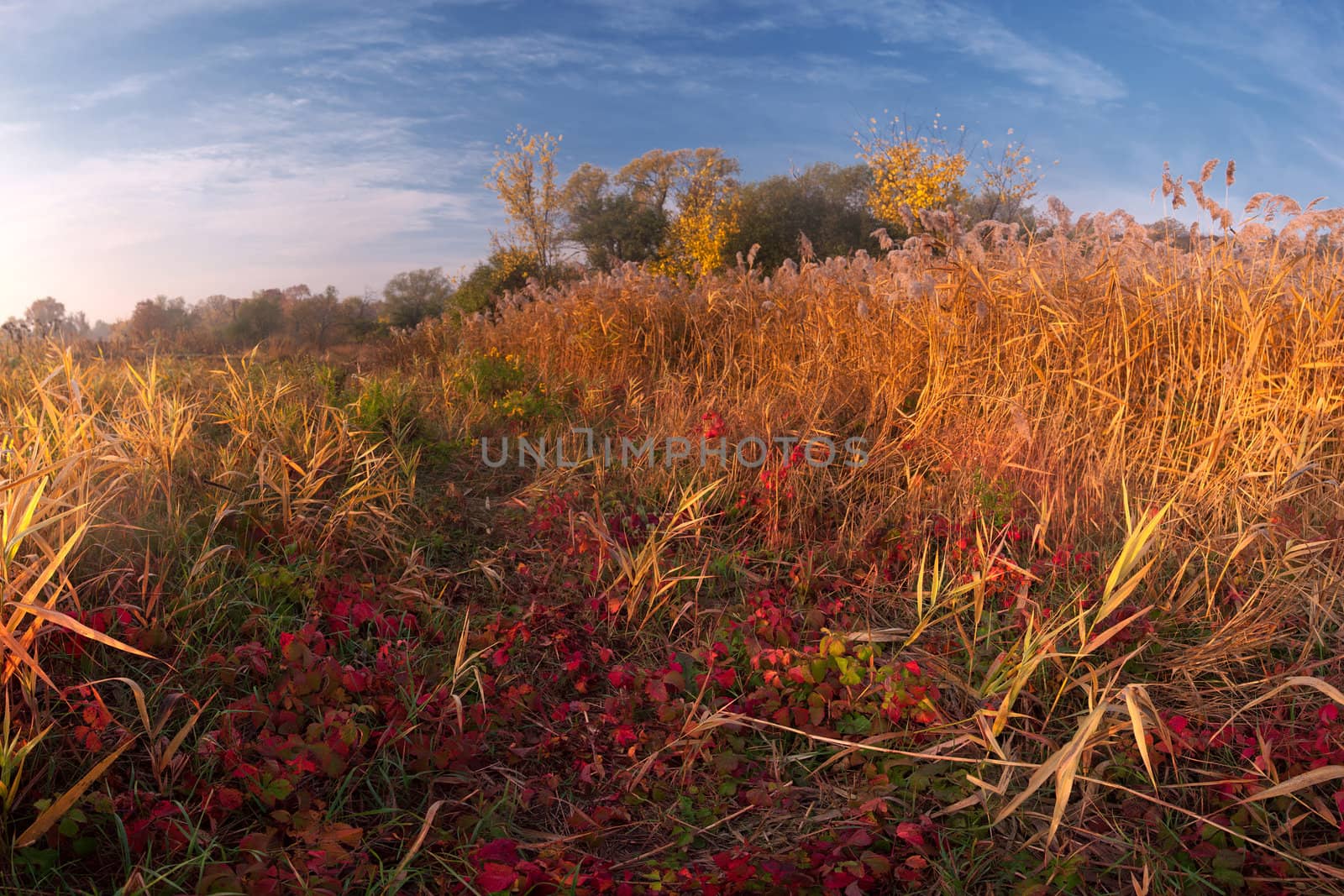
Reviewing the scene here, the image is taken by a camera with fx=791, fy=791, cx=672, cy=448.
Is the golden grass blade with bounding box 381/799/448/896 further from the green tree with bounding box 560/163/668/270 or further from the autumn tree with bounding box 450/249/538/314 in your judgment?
the green tree with bounding box 560/163/668/270

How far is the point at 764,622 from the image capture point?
2.63m

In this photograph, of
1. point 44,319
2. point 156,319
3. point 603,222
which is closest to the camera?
point 44,319

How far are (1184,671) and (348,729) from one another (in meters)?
2.33

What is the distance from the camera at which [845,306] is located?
5023 millimetres

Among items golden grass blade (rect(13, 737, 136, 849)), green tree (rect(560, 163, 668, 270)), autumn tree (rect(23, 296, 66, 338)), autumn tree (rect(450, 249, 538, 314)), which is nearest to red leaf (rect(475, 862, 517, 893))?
golden grass blade (rect(13, 737, 136, 849))

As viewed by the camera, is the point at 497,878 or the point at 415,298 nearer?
the point at 497,878

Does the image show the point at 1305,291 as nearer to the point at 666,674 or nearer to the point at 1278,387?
the point at 1278,387

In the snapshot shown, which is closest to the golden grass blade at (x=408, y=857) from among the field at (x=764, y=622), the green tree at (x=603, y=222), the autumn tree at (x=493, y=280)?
the field at (x=764, y=622)

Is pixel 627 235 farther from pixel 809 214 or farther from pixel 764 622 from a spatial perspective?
pixel 764 622

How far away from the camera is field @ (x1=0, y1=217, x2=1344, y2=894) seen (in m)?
1.77

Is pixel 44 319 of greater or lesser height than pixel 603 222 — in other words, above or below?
below

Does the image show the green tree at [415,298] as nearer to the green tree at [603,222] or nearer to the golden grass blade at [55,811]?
the green tree at [603,222]

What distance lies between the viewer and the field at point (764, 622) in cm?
177

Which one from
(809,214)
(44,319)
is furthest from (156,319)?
(809,214)
